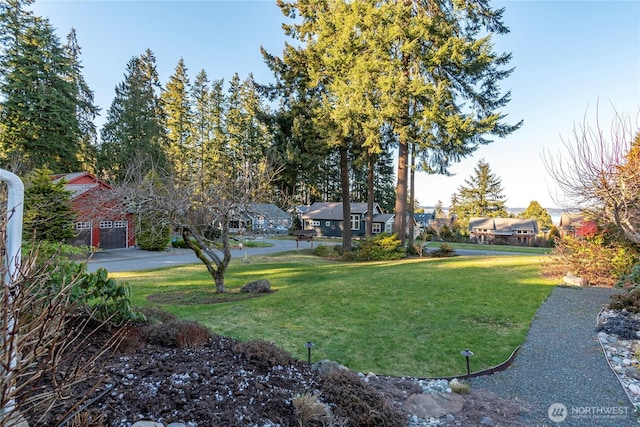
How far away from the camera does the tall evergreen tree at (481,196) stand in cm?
4622

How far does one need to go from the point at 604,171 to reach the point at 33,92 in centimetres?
3047

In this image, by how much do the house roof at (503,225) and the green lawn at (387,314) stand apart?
3123cm

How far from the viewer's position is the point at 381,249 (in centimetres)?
1742

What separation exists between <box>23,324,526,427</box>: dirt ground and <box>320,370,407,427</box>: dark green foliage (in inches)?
1.5

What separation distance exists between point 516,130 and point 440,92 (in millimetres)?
4473

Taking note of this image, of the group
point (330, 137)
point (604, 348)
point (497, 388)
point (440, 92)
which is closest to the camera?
point (497, 388)

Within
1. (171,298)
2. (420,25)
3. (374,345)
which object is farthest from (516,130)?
(171,298)

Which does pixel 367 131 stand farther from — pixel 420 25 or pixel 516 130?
pixel 516 130

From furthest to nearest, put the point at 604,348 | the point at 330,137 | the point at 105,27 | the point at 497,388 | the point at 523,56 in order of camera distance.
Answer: the point at 330,137 < the point at 523,56 < the point at 105,27 < the point at 604,348 < the point at 497,388

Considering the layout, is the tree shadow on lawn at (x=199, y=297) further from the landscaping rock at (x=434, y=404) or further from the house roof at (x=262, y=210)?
the landscaping rock at (x=434, y=404)

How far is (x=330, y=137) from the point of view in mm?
17312

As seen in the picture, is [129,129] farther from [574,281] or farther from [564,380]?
[564,380]

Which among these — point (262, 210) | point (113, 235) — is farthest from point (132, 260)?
point (262, 210)

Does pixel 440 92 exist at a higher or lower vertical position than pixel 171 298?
higher
